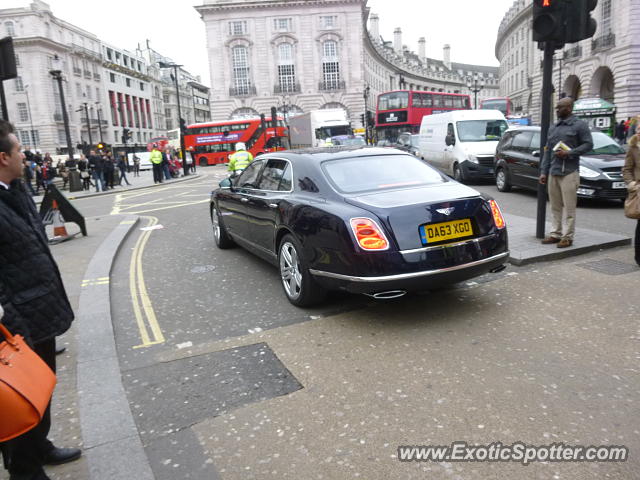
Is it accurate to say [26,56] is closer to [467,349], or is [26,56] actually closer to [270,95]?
[270,95]

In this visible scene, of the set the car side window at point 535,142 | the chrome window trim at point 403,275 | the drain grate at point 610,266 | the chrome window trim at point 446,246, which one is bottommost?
the drain grate at point 610,266

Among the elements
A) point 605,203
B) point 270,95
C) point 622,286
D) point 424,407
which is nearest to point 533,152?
point 605,203

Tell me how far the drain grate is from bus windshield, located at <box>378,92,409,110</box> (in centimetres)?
2971

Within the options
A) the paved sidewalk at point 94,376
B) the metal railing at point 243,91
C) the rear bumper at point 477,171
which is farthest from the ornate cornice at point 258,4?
the paved sidewalk at point 94,376

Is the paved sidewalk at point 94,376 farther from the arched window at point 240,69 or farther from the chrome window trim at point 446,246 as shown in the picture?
the arched window at point 240,69

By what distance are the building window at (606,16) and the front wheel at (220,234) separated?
40110 mm

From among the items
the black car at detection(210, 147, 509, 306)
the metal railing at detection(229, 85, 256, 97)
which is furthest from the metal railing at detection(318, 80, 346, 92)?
the black car at detection(210, 147, 509, 306)

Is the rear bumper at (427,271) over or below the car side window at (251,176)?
below

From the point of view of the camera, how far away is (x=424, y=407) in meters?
2.99

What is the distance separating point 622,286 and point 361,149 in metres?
2.94

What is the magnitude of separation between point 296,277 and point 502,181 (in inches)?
370

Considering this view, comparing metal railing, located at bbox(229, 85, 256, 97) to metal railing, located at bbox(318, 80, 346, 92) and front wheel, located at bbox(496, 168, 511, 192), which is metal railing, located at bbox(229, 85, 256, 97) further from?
front wheel, located at bbox(496, 168, 511, 192)

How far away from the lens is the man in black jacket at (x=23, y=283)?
2316 millimetres

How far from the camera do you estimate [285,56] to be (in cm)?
6675
